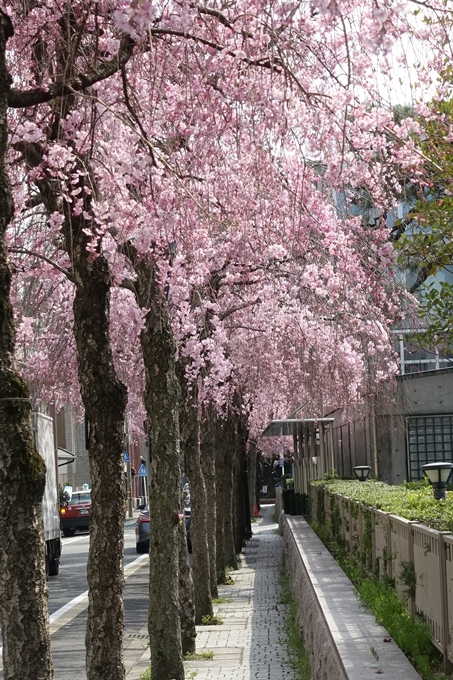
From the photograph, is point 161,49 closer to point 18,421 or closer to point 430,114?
point 430,114

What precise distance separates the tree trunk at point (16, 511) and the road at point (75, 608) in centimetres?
743

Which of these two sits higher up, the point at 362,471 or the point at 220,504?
the point at 362,471

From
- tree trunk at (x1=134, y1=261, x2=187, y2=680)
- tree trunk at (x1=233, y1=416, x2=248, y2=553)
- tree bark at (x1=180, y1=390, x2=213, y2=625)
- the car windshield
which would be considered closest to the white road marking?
tree bark at (x1=180, y1=390, x2=213, y2=625)

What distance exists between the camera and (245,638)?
53.3 feet

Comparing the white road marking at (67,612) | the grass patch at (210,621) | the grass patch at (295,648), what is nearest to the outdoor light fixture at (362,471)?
the grass patch at (295,648)

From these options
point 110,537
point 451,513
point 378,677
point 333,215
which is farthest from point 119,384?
point 333,215

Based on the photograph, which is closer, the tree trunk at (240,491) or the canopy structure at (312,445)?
the canopy structure at (312,445)

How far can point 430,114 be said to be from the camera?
31.3 feet

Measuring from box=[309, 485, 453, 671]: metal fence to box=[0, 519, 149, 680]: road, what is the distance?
360 centimetres

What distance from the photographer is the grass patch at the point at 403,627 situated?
780 centimetres

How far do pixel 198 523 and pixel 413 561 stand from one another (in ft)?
29.8

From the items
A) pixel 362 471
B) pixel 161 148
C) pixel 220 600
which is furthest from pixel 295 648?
pixel 362 471

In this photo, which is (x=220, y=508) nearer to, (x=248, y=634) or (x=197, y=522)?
(x=197, y=522)

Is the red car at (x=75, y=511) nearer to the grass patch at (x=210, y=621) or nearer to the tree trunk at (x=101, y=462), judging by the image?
the grass patch at (x=210, y=621)
